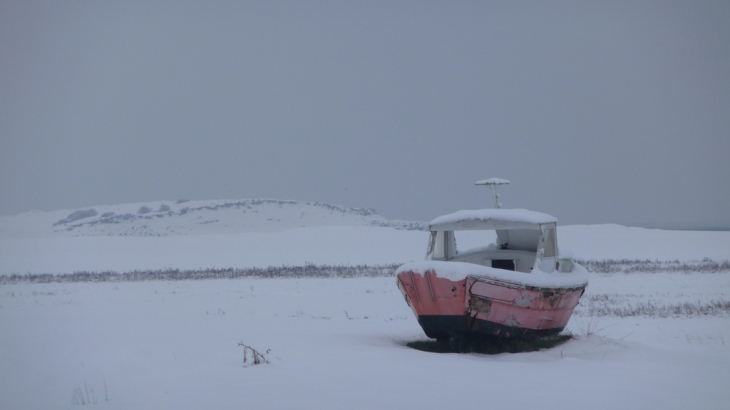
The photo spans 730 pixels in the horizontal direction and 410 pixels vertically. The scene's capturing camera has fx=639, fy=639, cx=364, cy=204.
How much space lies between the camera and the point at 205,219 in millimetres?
86875

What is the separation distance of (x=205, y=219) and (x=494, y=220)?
80276 mm

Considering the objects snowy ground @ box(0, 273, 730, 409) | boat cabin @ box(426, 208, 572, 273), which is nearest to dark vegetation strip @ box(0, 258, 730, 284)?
snowy ground @ box(0, 273, 730, 409)

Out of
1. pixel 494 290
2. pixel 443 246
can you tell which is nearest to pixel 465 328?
pixel 494 290

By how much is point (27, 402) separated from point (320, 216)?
81.8 m

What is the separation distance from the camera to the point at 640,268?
24.5 meters

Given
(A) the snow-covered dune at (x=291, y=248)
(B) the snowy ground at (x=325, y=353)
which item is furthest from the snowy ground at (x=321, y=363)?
(A) the snow-covered dune at (x=291, y=248)

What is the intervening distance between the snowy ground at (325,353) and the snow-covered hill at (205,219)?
6361 cm

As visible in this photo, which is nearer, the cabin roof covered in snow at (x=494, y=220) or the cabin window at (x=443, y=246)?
the cabin roof covered in snow at (x=494, y=220)

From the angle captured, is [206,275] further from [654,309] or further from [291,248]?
[291,248]

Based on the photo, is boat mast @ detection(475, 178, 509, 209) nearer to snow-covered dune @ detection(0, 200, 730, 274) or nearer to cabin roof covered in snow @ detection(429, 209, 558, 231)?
cabin roof covered in snow @ detection(429, 209, 558, 231)

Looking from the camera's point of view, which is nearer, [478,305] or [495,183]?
[478,305]

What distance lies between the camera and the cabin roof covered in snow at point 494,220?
10.2m

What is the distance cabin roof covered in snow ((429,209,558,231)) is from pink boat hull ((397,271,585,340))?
1.09m

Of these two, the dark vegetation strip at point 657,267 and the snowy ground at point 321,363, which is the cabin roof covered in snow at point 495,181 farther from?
the dark vegetation strip at point 657,267
